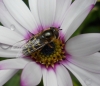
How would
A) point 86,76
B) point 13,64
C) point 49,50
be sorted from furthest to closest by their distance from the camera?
point 49,50 → point 86,76 → point 13,64

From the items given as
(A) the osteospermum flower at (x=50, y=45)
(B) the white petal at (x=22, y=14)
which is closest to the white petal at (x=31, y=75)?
(A) the osteospermum flower at (x=50, y=45)

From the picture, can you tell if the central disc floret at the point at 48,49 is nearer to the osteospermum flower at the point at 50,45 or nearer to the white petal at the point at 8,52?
the osteospermum flower at the point at 50,45

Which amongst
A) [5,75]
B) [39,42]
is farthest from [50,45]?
[5,75]

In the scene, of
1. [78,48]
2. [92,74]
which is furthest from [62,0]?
[92,74]

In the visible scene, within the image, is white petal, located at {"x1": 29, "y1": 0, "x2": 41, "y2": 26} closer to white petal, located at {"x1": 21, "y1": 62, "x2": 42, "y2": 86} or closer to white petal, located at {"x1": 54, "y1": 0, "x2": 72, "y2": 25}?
white petal, located at {"x1": 54, "y1": 0, "x2": 72, "y2": 25}

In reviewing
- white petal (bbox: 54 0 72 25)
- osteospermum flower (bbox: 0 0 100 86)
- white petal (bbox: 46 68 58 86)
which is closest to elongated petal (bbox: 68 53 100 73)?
osteospermum flower (bbox: 0 0 100 86)

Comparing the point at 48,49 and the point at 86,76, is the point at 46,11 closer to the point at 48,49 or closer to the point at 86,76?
the point at 48,49

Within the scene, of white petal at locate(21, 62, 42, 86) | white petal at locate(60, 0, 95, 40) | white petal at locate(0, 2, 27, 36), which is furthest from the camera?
white petal at locate(0, 2, 27, 36)
